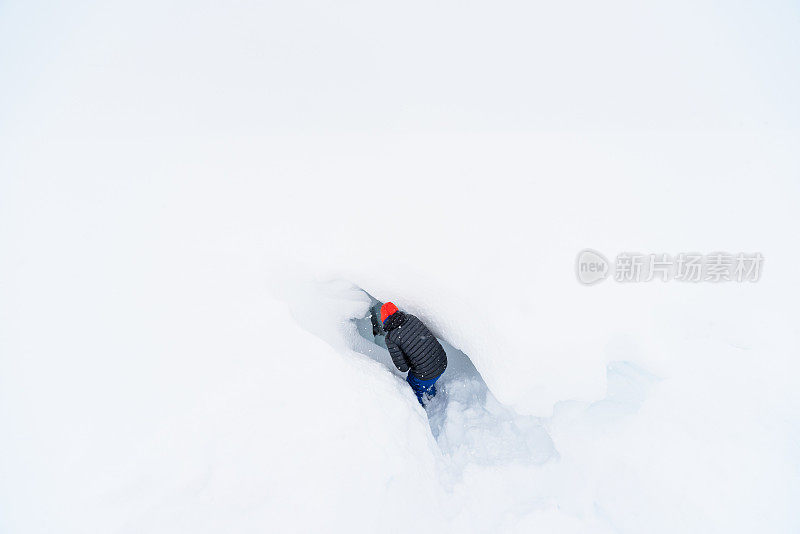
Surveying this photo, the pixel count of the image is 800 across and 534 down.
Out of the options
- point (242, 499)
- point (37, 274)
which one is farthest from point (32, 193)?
point (242, 499)

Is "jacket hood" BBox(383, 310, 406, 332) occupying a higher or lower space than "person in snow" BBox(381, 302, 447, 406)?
higher

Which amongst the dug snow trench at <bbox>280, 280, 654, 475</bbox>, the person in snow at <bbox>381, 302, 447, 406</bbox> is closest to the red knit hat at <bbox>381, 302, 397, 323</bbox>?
the person in snow at <bbox>381, 302, 447, 406</bbox>

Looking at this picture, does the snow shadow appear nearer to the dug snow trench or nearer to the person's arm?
the dug snow trench

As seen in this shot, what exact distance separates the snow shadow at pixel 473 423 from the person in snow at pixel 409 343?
1.05 ft

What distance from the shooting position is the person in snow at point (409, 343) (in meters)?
2.54

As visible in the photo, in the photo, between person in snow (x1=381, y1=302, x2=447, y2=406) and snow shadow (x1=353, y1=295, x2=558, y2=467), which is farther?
snow shadow (x1=353, y1=295, x2=558, y2=467)

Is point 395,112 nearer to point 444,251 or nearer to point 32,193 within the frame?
point 444,251

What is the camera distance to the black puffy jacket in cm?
254

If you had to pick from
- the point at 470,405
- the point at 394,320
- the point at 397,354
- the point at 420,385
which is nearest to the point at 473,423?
the point at 470,405

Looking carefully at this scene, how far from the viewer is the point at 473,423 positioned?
2.92 m

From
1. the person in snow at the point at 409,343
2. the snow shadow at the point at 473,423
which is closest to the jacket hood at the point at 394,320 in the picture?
the person in snow at the point at 409,343

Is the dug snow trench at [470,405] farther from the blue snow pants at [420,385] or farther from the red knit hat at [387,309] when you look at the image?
the red knit hat at [387,309]

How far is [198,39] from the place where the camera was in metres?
2.52

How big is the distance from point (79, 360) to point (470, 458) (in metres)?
2.71
